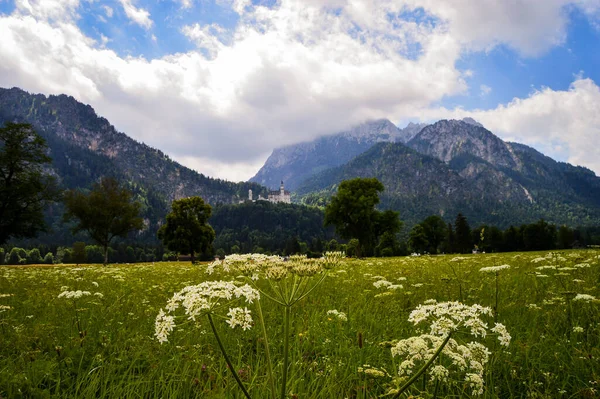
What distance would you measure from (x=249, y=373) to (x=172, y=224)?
5865cm

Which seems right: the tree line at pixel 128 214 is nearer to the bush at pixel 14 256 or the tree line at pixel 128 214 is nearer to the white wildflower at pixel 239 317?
the white wildflower at pixel 239 317

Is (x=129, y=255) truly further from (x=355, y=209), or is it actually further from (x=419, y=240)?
(x=355, y=209)

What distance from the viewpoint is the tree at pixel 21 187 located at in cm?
3756

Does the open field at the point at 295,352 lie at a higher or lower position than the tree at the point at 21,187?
lower

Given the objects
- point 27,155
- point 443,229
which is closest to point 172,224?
point 27,155

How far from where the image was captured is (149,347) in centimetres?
517

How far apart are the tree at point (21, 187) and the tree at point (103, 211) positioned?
259 inches

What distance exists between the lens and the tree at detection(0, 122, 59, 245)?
3756 cm

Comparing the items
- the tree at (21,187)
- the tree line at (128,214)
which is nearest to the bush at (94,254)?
the tree line at (128,214)

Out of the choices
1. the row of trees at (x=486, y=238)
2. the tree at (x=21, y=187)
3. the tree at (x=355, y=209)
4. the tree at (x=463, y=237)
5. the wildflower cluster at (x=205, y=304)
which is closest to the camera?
the wildflower cluster at (x=205, y=304)

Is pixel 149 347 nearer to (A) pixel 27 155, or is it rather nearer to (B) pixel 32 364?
(B) pixel 32 364

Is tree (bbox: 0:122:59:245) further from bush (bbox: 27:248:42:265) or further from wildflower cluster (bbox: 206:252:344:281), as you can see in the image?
Answer: bush (bbox: 27:248:42:265)

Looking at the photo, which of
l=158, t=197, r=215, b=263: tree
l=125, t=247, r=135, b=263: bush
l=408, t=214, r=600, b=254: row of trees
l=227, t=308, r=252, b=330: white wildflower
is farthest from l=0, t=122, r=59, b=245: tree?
l=125, t=247, r=135, b=263: bush

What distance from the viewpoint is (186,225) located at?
57812 millimetres
